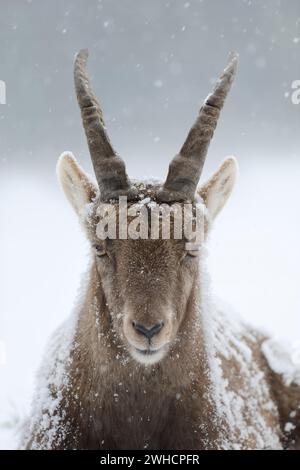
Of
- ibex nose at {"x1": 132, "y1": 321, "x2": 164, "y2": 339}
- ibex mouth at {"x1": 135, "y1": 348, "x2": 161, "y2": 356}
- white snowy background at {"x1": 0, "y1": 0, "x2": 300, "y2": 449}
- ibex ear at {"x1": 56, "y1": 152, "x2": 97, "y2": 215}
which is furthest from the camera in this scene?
white snowy background at {"x1": 0, "y1": 0, "x2": 300, "y2": 449}

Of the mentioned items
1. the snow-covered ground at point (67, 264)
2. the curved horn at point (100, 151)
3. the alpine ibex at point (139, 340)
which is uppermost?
the curved horn at point (100, 151)

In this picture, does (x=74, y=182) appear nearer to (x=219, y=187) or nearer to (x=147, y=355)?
(x=219, y=187)

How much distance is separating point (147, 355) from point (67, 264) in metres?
22.0

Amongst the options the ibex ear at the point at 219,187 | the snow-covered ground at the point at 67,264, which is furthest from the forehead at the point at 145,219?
the snow-covered ground at the point at 67,264

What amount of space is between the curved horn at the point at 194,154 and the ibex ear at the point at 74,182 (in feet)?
2.94

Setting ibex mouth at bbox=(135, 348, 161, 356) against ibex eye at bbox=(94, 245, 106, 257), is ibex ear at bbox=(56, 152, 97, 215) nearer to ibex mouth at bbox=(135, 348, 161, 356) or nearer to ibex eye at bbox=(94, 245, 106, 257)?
ibex eye at bbox=(94, 245, 106, 257)

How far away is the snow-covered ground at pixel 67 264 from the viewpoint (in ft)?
49.9

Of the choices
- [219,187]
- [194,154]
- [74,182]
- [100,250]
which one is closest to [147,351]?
[100,250]

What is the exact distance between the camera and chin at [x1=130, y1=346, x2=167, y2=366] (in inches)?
199

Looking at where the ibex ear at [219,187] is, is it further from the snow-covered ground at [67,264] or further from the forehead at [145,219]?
the forehead at [145,219]

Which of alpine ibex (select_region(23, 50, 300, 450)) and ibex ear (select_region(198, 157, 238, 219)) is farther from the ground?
ibex ear (select_region(198, 157, 238, 219))

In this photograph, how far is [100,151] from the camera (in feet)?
18.8

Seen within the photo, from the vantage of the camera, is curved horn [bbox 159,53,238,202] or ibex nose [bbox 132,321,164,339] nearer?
ibex nose [bbox 132,321,164,339]

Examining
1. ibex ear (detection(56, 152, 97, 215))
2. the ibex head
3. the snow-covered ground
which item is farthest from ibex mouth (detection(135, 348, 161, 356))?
ibex ear (detection(56, 152, 97, 215))
